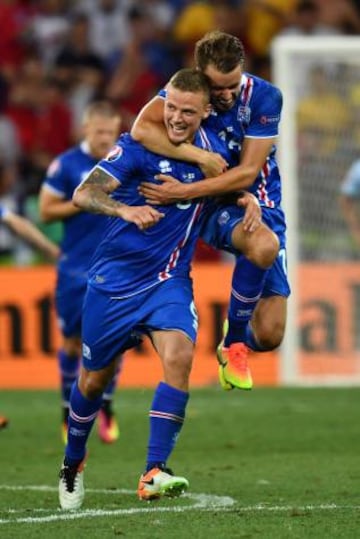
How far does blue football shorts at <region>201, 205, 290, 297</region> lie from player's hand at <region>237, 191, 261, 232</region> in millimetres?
136

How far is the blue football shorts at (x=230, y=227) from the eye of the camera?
8562 mm

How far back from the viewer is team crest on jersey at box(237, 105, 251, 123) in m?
8.50

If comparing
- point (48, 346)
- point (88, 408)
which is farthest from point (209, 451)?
point (48, 346)

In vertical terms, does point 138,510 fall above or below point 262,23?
below

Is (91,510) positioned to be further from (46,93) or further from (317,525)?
(46,93)

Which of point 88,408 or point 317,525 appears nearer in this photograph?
point 317,525

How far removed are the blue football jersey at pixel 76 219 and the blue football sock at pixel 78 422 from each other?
3747 millimetres

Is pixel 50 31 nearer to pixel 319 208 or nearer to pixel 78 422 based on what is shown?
pixel 319 208

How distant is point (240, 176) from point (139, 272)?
2.68 ft

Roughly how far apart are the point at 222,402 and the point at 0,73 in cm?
629

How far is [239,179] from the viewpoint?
A: 27.3 ft

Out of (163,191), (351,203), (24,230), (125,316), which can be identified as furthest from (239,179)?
(351,203)

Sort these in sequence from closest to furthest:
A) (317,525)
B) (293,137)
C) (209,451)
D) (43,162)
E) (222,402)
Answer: (317,525) < (209,451) < (222,402) < (293,137) < (43,162)

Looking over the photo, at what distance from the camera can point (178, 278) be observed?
8047 millimetres
